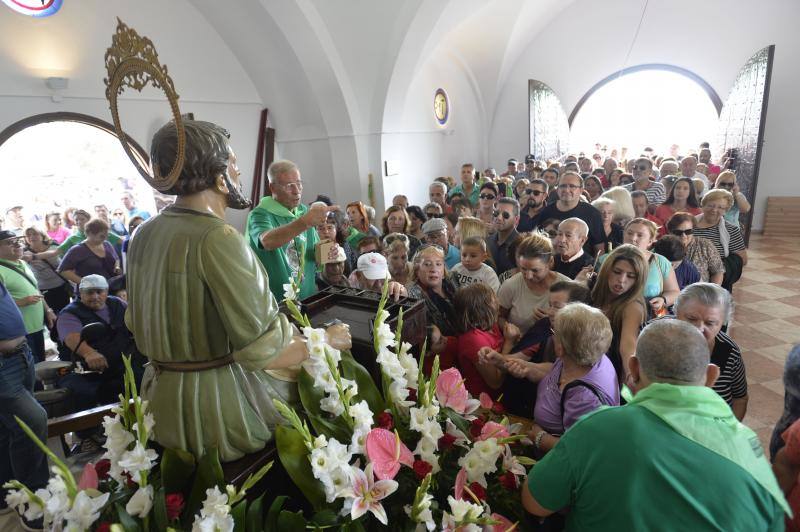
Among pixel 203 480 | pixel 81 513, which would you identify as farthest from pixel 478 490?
pixel 81 513

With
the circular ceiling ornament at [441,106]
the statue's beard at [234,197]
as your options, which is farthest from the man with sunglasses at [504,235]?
the circular ceiling ornament at [441,106]

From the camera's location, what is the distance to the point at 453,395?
1536 millimetres

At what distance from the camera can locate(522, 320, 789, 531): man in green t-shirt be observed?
1.12 metres

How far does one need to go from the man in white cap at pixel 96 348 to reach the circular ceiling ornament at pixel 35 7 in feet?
16.4

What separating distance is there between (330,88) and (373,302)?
24.0 ft

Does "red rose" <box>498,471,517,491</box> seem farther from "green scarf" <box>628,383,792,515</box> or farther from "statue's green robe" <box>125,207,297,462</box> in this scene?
"statue's green robe" <box>125,207,297,462</box>

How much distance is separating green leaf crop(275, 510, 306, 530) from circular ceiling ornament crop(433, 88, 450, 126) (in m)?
12.3

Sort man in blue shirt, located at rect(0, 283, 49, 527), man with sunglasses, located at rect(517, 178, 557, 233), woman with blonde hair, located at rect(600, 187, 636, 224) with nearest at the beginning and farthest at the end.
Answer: man in blue shirt, located at rect(0, 283, 49, 527) → woman with blonde hair, located at rect(600, 187, 636, 224) → man with sunglasses, located at rect(517, 178, 557, 233)

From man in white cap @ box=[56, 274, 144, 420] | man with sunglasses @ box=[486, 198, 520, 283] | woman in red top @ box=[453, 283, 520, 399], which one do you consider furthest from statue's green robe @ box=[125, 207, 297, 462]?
man with sunglasses @ box=[486, 198, 520, 283]

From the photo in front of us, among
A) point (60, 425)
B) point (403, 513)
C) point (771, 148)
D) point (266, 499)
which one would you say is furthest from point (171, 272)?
point (771, 148)

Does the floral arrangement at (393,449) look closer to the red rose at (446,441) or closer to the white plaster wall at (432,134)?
the red rose at (446,441)

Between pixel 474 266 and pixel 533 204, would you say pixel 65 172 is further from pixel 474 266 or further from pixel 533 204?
pixel 474 266

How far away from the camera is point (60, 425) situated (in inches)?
92.5

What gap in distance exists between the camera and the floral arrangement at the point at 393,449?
114 cm
